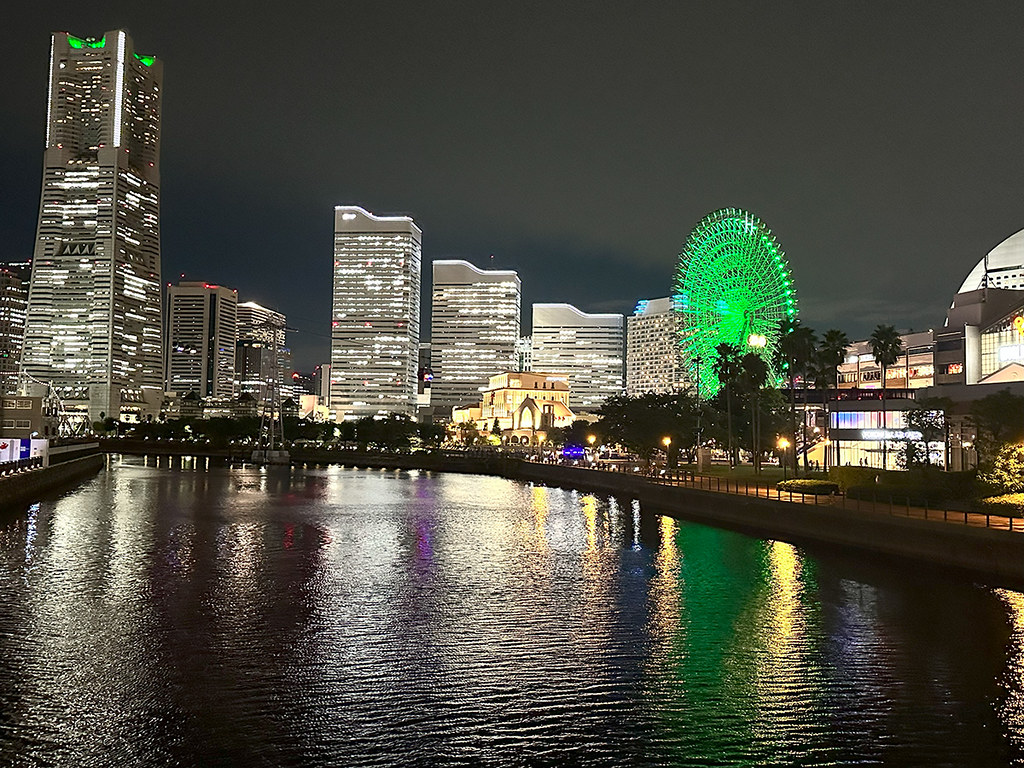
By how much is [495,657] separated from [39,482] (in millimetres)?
62978

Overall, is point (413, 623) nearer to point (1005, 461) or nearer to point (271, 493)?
point (1005, 461)

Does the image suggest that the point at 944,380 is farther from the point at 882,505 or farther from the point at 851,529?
the point at 851,529

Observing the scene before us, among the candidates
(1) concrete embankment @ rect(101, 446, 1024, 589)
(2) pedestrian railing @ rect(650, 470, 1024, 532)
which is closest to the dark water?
(1) concrete embankment @ rect(101, 446, 1024, 589)

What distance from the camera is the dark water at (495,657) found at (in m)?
17.0

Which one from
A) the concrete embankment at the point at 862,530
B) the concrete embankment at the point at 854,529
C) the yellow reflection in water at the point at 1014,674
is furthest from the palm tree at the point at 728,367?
the yellow reflection in water at the point at 1014,674

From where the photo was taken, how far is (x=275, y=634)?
25734 mm

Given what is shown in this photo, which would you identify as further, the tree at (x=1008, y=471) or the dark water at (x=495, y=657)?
the tree at (x=1008, y=471)

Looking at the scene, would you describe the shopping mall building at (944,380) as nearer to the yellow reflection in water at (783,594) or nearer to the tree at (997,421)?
the tree at (997,421)

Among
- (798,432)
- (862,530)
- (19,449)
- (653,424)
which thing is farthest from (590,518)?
(19,449)

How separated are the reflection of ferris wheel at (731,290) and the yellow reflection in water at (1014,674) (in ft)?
174

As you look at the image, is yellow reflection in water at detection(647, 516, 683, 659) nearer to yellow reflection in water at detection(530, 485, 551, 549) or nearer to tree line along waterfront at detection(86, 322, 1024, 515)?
yellow reflection in water at detection(530, 485, 551, 549)

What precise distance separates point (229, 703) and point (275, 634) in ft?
21.9

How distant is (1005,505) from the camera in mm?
38062

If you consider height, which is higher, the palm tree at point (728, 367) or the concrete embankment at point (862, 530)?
the palm tree at point (728, 367)
